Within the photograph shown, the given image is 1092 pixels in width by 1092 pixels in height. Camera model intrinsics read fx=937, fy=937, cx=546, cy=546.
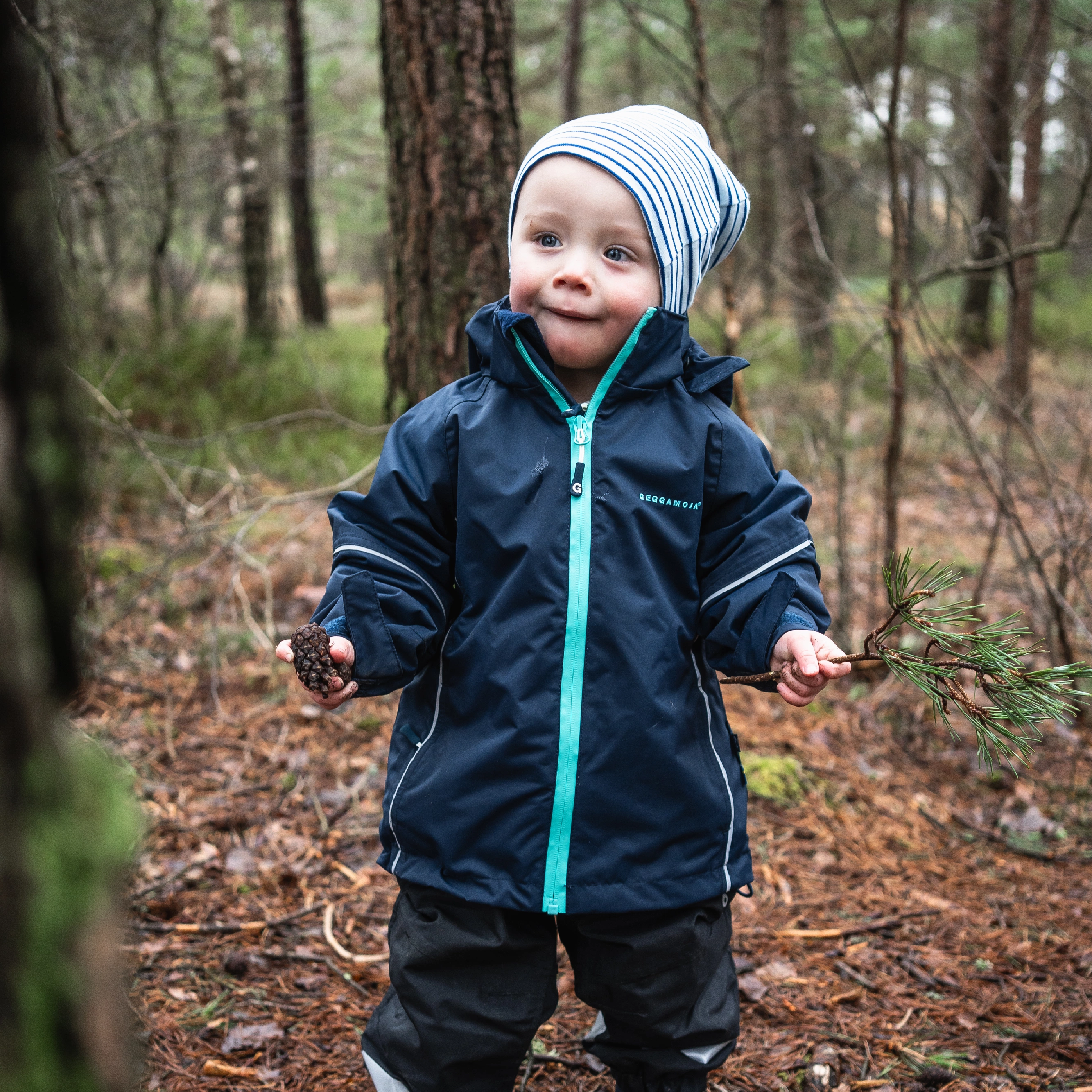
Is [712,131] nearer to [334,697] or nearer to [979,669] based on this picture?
[979,669]

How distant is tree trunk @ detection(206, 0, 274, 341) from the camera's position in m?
9.12

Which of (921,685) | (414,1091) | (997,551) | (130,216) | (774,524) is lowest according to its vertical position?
(997,551)

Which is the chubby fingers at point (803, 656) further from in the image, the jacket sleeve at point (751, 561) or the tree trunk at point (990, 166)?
the tree trunk at point (990, 166)

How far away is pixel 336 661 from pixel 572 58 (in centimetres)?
1207

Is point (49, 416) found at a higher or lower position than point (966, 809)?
higher

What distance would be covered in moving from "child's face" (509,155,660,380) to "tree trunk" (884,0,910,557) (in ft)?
5.72

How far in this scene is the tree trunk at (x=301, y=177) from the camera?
407 inches

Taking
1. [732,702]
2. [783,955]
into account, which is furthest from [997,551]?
[783,955]

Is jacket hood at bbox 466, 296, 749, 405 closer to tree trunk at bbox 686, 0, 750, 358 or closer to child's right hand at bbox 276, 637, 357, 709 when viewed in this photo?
child's right hand at bbox 276, 637, 357, 709

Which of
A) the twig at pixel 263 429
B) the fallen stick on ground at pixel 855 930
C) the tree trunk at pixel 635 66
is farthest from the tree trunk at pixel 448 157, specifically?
the tree trunk at pixel 635 66

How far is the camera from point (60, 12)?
16.5ft

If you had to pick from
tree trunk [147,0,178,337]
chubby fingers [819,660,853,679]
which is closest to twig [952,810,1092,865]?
chubby fingers [819,660,853,679]

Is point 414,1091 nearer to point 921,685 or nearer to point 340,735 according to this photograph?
point 921,685

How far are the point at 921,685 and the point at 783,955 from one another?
1472mm
